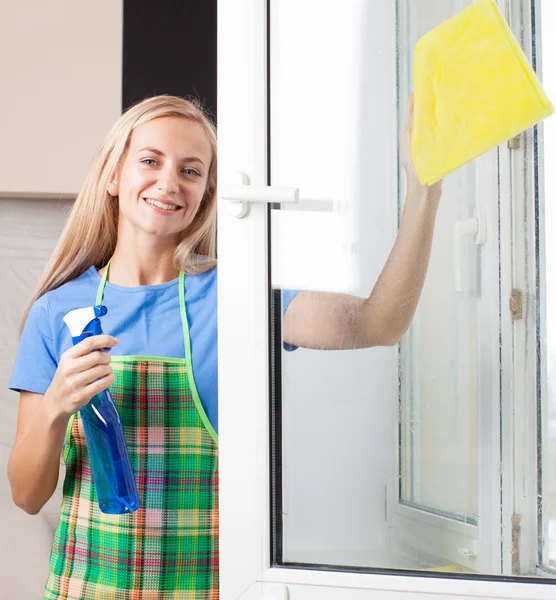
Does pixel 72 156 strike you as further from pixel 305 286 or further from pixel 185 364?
pixel 305 286

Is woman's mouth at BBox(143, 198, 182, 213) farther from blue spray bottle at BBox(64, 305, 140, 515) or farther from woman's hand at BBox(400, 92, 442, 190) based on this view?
woman's hand at BBox(400, 92, 442, 190)

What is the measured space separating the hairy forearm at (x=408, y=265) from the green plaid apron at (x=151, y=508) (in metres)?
0.34

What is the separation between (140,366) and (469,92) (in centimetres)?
53

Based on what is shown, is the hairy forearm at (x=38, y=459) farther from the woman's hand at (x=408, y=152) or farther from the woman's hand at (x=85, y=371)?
the woman's hand at (x=408, y=152)

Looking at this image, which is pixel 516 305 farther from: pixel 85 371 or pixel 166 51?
pixel 166 51

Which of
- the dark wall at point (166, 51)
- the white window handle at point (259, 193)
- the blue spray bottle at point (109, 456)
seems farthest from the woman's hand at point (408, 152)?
the dark wall at point (166, 51)

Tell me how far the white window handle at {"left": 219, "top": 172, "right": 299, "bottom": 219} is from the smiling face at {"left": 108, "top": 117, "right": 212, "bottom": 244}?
0.97 ft

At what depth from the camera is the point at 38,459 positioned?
92cm

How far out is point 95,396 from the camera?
0.85 m

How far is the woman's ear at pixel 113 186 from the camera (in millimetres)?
1055

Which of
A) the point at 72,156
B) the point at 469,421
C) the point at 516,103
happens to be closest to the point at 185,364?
the point at 469,421

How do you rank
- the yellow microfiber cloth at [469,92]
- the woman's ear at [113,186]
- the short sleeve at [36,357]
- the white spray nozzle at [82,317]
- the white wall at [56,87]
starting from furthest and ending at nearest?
the white wall at [56,87] < the woman's ear at [113,186] < the short sleeve at [36,357] < the white spray nozzle at [82,317] < the yellow microfiber cloth at [469,92]

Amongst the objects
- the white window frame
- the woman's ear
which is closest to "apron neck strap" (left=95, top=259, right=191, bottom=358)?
the woman's ear

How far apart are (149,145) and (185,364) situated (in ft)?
0.98
